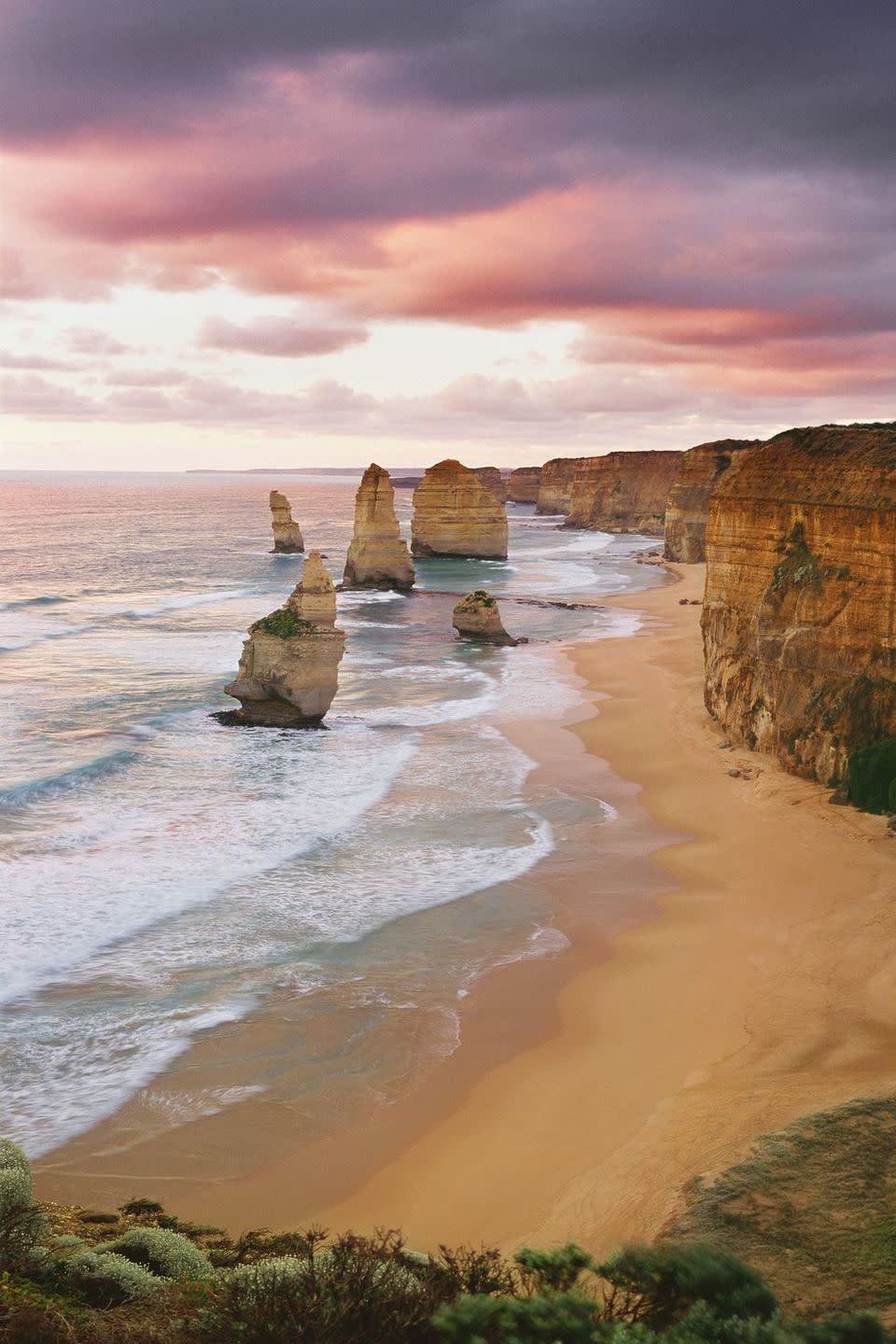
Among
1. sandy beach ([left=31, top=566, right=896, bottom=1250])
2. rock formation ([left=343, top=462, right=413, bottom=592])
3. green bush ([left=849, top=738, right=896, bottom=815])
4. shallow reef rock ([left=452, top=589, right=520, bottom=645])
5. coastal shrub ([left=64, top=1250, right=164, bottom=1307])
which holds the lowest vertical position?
sandy beach ([left=31, top=566, right=896, bottom=1250])

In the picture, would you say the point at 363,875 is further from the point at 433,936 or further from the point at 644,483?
the point at 644,483

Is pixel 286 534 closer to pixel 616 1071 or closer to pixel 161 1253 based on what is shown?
pixel 616 1071

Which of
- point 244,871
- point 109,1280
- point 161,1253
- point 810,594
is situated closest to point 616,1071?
point 161,1253

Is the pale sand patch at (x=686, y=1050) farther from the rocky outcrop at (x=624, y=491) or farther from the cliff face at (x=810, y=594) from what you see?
the rocky outcrop at (x=624, y=491)

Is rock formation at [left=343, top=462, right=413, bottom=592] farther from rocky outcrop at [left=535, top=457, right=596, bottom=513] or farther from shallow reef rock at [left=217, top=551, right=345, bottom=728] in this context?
rocky outcrop at [left=535, top=457, right=596, bottom=513]

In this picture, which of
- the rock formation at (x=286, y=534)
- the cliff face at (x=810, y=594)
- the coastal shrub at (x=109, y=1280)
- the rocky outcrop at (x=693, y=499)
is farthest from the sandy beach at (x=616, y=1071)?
the rock formation at (x=286, y=534)

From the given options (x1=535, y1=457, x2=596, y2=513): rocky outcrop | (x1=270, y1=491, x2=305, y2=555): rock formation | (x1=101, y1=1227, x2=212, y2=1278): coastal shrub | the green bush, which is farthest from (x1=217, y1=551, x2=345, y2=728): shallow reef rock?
(x1=535, y1=457, x2=596, y2=513): rocky outcrop
